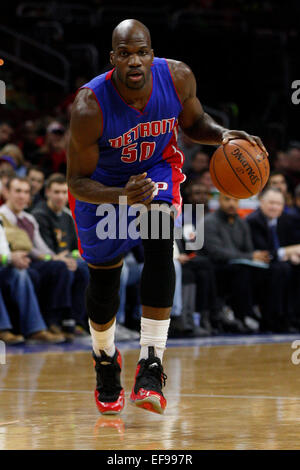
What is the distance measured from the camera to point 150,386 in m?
3.53

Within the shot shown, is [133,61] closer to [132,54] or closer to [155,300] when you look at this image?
[132,54]

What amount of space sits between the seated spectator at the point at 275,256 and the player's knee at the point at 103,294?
Result: 4.76 metres

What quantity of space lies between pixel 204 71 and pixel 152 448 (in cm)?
1232

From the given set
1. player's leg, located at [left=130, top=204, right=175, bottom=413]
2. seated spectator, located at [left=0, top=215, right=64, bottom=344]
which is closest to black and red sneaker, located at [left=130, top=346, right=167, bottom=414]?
player's leg, located at [left=130, top=204, right=175, bottom=413]

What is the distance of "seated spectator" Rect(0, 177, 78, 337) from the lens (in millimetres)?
7176

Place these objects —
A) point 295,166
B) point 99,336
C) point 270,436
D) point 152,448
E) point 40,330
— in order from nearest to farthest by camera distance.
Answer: point 152,448 → point 270,436 → point 99,336 → point 40,330 → point 295,166

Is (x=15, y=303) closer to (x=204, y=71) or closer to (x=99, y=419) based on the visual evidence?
(x=99, y=419)

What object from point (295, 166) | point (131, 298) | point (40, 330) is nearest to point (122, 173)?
point (40, 330)

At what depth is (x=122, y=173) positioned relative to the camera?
12.6 ft

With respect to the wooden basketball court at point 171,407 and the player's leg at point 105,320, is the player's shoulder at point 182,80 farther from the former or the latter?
the wooden basketball court at point 171,407

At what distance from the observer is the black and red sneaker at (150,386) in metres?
3.46

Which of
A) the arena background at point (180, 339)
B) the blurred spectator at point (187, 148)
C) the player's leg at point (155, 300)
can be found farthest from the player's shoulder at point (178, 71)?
the blurred spectator at point (187, 148)

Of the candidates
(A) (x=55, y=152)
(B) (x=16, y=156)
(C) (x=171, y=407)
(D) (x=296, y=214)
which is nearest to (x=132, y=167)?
(C) (x=171, y=407)

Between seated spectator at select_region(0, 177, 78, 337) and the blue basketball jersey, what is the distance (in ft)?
10.8
